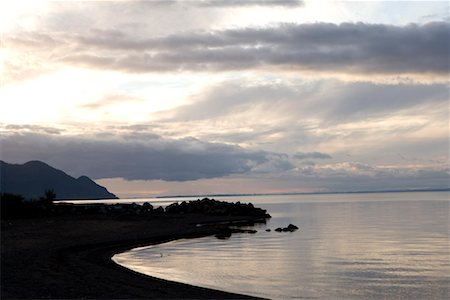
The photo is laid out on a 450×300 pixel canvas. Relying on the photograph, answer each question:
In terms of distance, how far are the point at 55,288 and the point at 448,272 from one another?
25388 mm

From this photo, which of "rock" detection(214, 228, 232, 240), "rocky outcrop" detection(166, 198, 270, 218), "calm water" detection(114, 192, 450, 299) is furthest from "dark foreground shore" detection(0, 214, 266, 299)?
"rocky outcrop" detection(166, 198, 270, 218)

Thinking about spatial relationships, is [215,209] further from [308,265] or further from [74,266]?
[74,266]

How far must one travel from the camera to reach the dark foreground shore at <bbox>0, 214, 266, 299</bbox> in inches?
877

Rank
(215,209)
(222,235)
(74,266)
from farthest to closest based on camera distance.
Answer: (215,209) → (222,235) → (74,266)

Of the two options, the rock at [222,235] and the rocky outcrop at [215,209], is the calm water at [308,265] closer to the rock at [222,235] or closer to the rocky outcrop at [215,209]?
the rock at [222,235]

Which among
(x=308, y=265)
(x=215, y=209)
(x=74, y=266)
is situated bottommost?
(x=308, y=265)

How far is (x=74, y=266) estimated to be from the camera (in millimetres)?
30547

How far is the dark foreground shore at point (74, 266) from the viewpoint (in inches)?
877

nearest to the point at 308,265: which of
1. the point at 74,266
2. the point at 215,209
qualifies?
the point at 74,266

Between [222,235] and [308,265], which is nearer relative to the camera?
[308,265]

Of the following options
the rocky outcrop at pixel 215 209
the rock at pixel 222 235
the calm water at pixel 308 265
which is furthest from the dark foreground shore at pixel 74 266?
the rocky outcrop at pixel 215 209

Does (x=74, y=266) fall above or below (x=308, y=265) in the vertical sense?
above

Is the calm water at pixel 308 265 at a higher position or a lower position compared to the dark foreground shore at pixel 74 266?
lower

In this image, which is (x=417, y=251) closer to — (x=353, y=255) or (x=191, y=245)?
(x=353, y=255)
